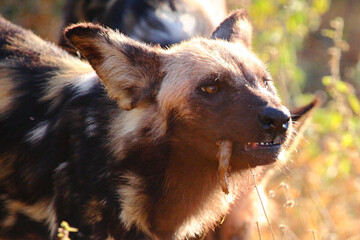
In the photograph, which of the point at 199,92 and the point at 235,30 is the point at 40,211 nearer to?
the point at 199,92

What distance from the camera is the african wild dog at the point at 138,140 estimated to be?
10.2 ft

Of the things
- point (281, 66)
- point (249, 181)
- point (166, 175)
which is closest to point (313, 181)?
point (281, 66)

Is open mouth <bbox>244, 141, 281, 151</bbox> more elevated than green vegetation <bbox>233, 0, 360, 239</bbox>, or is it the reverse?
open mouth <bbox>244, 141, 281, 151</bbox>

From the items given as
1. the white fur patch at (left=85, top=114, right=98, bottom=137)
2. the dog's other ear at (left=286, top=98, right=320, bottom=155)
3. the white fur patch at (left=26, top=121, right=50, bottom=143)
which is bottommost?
the dog's other ear at (left=286, top=98, right=320, bottom=155)

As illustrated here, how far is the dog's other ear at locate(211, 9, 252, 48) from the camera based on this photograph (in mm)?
3783

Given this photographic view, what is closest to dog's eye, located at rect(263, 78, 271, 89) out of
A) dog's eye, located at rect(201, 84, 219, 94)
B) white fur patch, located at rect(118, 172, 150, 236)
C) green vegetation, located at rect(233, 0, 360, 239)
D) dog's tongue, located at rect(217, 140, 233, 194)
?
dog's eye, located at rect(201, 84, 219, 94)

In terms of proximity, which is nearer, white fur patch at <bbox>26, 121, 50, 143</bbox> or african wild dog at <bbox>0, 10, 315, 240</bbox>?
african wild dog at <bbox>0, 10, 315, 240</bbox>

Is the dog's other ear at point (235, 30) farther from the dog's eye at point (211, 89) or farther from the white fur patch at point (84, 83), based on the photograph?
the white fur patch at point (84, 83)

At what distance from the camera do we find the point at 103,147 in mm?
3303

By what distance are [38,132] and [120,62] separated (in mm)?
695

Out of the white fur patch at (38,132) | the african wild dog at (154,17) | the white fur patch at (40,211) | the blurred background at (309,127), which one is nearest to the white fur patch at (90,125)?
the white fur patch at (38,132)

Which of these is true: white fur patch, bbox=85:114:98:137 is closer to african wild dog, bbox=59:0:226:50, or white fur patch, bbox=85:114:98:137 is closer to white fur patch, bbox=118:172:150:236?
white fur patch, bbox=118:172:150:236

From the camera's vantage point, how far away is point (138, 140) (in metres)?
3.30

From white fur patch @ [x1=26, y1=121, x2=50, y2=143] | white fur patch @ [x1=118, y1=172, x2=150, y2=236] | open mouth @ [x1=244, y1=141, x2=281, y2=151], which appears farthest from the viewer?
white fur patch @ [x1=26, y1=121, x2=50, y2=143]
